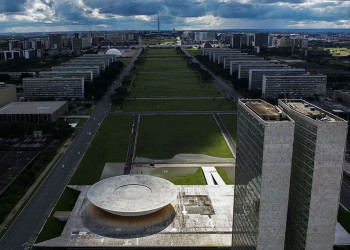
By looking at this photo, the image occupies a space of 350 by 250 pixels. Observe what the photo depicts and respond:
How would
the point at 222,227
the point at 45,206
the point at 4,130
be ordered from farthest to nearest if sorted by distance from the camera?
the point at 4,130 → the point at 45,206 → the point at 222,227

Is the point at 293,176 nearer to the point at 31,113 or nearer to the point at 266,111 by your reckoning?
the point at 266,111

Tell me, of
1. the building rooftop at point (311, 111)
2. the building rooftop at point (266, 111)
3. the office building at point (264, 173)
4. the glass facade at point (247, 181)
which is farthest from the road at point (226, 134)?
the office building at point (264, 173)

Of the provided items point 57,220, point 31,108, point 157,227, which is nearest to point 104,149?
point 57,220

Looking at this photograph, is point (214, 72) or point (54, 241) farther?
point (214, 72)

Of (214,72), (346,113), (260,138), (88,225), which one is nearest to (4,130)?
(88,225)

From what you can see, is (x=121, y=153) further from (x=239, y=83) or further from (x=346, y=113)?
(x=239, y=83)

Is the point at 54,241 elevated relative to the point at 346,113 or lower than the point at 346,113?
lower

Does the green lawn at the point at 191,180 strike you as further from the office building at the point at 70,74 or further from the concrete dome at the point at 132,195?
the office building at the point at 70,74
